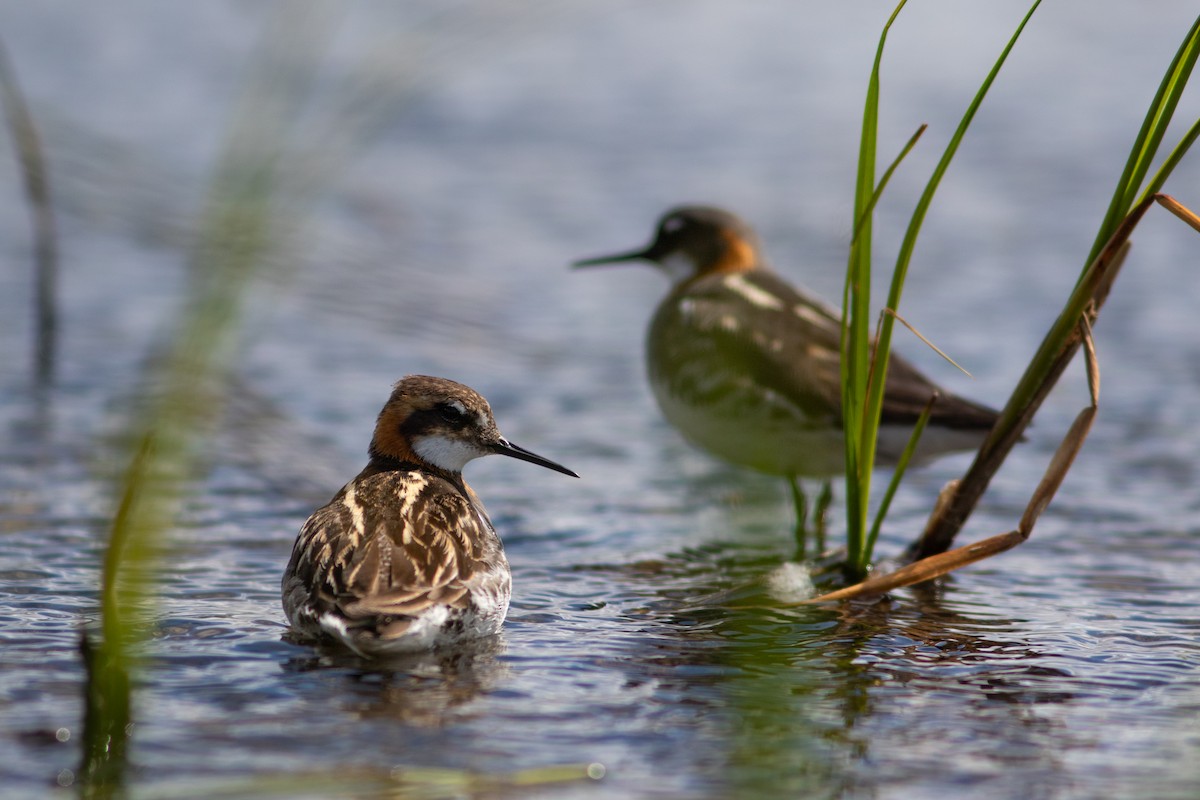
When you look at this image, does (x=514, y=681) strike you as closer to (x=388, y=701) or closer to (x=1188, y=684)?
(x=388, y=701)

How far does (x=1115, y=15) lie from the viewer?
19453 mm

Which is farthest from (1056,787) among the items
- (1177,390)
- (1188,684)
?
(1177,390)

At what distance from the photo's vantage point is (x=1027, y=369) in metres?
5.97

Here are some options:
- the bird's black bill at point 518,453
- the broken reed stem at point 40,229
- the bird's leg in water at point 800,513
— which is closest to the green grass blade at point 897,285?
the bird's black bill at point 518,453

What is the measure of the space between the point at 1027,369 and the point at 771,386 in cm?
212

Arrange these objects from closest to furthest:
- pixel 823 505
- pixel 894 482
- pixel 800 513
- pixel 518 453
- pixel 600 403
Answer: pixel 894 482
pixel 518 453
pixel 800 513
pixel 823 505
pixel 600 403

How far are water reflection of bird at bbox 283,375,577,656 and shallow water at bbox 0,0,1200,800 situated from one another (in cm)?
16

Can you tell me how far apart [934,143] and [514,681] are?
1182 cm

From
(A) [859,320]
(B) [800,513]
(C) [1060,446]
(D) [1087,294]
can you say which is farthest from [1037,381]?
(B) [800,513]

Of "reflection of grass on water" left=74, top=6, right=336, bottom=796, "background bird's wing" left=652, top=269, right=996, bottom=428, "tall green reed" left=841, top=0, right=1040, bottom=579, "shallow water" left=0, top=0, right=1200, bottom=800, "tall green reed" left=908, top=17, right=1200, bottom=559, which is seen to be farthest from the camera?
"background bird's wing" left=652, top=269, right=996, bottom=428

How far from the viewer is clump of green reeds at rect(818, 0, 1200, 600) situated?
210 inches

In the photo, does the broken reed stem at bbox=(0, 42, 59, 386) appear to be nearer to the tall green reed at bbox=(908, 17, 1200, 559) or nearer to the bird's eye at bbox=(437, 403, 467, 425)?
the bird's eye at bbox=(437, 403, 467, 425)

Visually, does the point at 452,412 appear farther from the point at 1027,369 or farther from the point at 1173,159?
the point at 1173,159

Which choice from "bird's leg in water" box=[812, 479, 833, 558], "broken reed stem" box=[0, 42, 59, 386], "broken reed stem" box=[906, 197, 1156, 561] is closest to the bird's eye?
"broken reed stem" box=[906, 197, 1156, 561]
